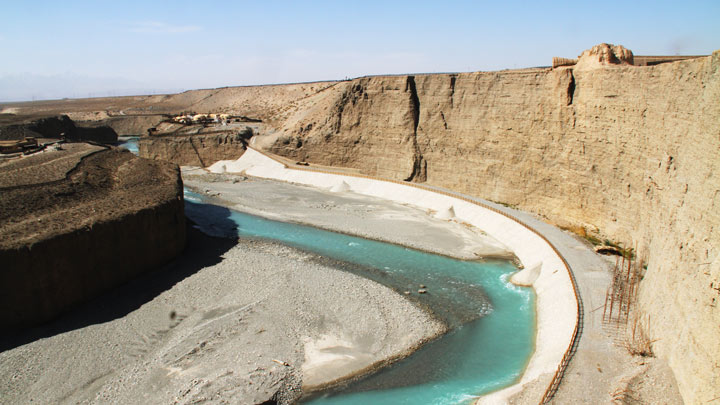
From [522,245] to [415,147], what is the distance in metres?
16.1

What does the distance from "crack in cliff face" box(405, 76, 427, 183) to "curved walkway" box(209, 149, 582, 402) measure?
1.55 metres

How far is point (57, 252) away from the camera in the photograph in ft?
58.3

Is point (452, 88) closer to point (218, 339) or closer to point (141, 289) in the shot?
point (141, 289)

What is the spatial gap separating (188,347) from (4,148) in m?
24.5

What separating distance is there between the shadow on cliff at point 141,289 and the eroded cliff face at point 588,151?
17397mm

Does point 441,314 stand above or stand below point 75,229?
below

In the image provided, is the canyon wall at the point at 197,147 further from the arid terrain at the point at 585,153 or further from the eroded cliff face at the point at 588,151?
the eroded cliff face at the point at 588,151

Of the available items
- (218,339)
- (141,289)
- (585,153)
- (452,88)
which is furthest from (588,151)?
(141,289)

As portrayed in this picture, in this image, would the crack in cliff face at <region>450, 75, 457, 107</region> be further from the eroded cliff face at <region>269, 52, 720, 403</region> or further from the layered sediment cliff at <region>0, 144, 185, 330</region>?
the layered sediment cliff at <region>0, 144, 185, 330</region>

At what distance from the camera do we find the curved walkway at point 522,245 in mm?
14180

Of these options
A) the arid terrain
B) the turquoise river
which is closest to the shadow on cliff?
the turquoise river

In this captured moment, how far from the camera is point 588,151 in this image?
83.3 feet

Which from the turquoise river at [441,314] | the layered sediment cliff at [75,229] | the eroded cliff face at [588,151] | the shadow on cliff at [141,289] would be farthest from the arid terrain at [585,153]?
the shadow on cliff at [141,289]

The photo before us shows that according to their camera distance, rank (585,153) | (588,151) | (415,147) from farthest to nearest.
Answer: (415,147) < (585,153) < (588,151)
